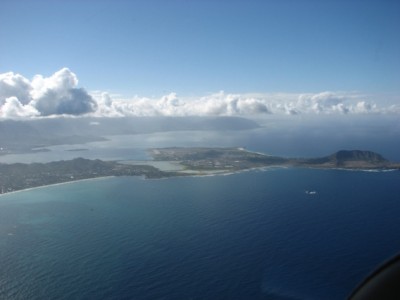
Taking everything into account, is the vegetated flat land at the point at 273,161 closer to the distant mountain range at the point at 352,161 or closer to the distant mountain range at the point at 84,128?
the distant mountain range at the point at 352,161

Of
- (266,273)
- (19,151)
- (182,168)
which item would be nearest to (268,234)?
(266,273)

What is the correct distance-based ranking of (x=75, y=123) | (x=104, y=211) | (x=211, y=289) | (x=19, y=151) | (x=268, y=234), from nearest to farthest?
(x=211, y=289), (x=268, y=234), (x=104, y=211), (x=19, y=151), (x=75, y=123)

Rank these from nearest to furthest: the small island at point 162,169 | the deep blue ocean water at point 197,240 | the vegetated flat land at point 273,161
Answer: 1. the deep blue ocean water at point 197,240
2. the small island at point 162,169
3. the vegetated flat land at point 273,161

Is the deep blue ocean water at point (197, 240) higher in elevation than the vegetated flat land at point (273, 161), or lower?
lower

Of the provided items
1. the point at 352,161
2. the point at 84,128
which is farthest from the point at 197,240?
the point at 84,128

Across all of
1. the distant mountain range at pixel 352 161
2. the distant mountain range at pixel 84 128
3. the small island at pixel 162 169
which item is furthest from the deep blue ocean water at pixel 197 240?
the distant mountain range at pixel 84 128

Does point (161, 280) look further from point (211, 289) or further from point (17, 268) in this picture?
point (17, 268)
